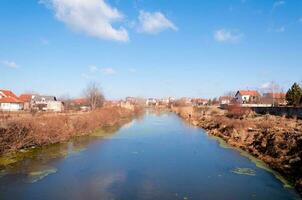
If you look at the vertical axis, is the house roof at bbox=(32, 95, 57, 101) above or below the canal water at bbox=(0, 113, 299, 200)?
above

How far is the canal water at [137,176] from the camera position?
13164 millimetres

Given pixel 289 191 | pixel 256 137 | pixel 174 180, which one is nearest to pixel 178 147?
pixel 256 137

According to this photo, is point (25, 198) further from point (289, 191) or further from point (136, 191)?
point (289, 191)

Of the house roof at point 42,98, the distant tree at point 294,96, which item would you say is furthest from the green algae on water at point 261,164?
the house roof at point 42,98

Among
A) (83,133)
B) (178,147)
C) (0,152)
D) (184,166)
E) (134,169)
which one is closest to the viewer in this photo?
(134,169)

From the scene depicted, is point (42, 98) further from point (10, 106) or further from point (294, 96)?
point (294, 96)

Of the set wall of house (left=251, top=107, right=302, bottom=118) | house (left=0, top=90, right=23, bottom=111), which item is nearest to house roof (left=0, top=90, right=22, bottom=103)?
house (left=0, top=90, right=23, bottom=111)

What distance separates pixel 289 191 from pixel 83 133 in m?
24.2

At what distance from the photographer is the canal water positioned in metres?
13.2

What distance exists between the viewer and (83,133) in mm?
34344

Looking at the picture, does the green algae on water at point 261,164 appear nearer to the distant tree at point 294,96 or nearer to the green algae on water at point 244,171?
the green algae on water at point 244,171

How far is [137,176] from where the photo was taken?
16.0m

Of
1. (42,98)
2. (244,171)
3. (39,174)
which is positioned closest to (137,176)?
(39,174)

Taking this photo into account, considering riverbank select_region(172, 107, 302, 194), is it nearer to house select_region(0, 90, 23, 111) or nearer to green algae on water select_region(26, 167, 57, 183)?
green algae on water select_region(26, 167, 57, 183)
